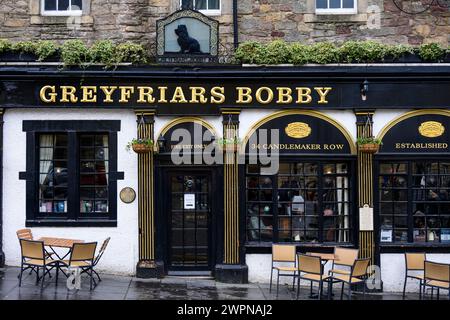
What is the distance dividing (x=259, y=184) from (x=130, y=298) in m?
3.60

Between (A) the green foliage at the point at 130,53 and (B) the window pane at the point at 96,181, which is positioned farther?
(B) the window pane at the point at 96,181

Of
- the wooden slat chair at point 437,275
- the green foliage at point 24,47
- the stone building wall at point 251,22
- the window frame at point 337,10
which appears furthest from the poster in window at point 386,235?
the green foliage at point 24,47

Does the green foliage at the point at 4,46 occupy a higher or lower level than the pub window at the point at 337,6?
lower

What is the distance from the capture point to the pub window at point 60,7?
1176cm

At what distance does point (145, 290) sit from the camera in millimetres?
10289

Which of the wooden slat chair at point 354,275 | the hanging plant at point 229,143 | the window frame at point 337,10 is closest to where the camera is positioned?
the wooden slat chair at point 354,275

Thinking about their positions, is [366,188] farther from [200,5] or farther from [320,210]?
[200,5]

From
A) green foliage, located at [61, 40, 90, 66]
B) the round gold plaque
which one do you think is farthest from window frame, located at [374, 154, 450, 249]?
green foliage, located at [61, 40, 90, 66]

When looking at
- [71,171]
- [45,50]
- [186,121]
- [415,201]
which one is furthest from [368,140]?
[45,50]

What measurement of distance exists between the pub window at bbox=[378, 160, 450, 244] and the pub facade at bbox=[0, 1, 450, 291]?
22 mm

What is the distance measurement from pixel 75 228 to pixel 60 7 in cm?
473

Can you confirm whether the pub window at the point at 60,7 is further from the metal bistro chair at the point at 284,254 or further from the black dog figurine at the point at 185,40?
the metal bistro chair at the point at 284,254

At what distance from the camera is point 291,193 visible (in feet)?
38.0

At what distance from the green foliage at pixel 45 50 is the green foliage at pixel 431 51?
24.6ft
